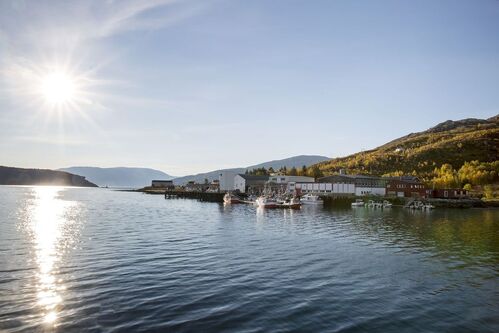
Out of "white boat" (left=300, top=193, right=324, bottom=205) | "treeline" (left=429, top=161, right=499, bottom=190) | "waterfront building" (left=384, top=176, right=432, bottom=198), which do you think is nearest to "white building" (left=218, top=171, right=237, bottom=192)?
"white boat" (left=300, top=193, right=324, bottom=205)

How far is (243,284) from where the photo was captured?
21.9 metres

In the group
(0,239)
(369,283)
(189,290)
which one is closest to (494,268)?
(369,283)

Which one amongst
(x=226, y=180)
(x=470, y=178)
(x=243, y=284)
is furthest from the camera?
(x=226, y=180)

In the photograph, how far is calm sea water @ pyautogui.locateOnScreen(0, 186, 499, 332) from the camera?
16.1m

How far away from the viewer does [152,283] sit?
21703 millimetres

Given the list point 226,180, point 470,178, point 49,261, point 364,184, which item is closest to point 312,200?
point 364,184

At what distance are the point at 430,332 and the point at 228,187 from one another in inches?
6166

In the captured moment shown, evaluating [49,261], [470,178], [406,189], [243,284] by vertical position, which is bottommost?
[243,284]

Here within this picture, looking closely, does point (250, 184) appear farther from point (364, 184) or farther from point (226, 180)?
point (364, 184)

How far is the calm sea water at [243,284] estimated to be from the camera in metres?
16.1

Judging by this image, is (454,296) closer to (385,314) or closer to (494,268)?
(385,314)

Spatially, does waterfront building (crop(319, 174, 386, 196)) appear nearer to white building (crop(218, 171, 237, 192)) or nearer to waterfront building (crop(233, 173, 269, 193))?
waterfront building (crop(233, 173, 269, 193))

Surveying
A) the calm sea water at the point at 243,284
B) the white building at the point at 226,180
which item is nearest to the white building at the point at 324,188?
the white building at the point at 226,180

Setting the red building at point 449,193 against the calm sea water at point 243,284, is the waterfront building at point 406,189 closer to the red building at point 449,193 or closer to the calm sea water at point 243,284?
the red building at point 449,193
